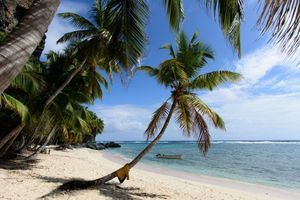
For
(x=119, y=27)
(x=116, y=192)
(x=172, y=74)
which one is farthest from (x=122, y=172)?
(x=119, y=27)

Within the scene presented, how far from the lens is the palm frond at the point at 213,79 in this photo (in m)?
10.0

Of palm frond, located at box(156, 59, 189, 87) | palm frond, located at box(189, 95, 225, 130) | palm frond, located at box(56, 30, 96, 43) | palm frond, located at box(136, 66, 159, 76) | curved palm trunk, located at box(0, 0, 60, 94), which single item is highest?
palm frond, located at box(56, 30, 96, 43)

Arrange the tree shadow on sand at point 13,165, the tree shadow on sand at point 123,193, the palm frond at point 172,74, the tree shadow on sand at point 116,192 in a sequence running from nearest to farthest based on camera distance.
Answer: the tree shadow on sand at point 116,192 → the tree shadow on sand at point 123,193 → the palm frond at point 172,74 → the tree shadow on sand at point 13,165

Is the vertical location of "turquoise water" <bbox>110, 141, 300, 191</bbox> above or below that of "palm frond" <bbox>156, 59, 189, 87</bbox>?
below

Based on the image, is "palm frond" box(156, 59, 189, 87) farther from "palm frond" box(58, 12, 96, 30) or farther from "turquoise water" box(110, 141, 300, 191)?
"turquoise water" box(110, 141, 300, 191)

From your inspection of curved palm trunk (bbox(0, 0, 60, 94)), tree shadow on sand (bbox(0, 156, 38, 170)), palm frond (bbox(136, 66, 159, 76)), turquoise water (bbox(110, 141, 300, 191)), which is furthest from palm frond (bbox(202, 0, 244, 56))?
turquoise water (bbox(110, 141, 300, 191))

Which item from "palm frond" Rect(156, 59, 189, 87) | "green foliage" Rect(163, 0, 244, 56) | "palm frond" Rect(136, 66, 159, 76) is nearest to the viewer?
"green foliage" Rect(163, 0, 244, 56)

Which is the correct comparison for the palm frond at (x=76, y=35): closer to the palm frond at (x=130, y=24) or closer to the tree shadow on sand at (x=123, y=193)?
the tree shadow on sand at (x=123, y=193)

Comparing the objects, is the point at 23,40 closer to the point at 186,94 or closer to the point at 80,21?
the point at 186,94

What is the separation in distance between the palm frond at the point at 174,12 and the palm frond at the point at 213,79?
5524mm

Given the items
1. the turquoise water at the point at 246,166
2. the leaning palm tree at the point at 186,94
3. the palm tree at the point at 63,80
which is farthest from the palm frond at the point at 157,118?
the turquoise water at the point at 246,166

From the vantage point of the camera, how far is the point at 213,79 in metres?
10.1

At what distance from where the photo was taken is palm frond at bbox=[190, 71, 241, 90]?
1000cm

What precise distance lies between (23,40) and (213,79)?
28.0ft
